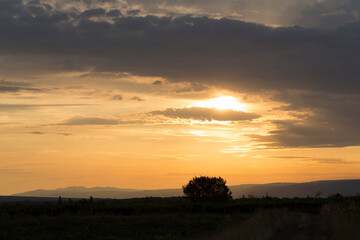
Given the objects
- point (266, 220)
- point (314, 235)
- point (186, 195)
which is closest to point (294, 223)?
point (266, 220)

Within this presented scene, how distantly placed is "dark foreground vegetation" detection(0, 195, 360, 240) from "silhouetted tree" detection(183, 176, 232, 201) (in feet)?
25.8

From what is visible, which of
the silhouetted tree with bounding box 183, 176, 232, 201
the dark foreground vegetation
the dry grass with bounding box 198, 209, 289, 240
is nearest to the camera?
the dry grass with bounding box 198, 209, 289, 240

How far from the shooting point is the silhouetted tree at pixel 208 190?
55250 mm

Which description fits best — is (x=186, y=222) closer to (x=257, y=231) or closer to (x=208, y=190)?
(x=257, y=231)

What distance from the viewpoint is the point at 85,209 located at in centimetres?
4662

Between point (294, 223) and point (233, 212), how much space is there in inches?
611

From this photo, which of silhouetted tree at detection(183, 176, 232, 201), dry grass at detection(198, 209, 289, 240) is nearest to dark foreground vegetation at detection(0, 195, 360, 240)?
dry grass at detection(198, 209, 289, 240)

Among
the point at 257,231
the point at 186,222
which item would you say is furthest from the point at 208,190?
the point at 257,231

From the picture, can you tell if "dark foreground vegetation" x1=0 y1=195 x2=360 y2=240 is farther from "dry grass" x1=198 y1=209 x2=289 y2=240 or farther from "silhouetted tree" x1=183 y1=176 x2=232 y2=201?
"silhouetted tree" x1=183 y1=176 x2=232 y2=201

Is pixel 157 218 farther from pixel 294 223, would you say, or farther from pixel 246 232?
pixel 246 232

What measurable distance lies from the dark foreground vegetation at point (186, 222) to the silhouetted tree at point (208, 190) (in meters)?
7.87

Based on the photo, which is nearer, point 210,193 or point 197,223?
point 197,223

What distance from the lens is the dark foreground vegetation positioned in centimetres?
2558

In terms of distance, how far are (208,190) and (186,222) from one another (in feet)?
57.9
